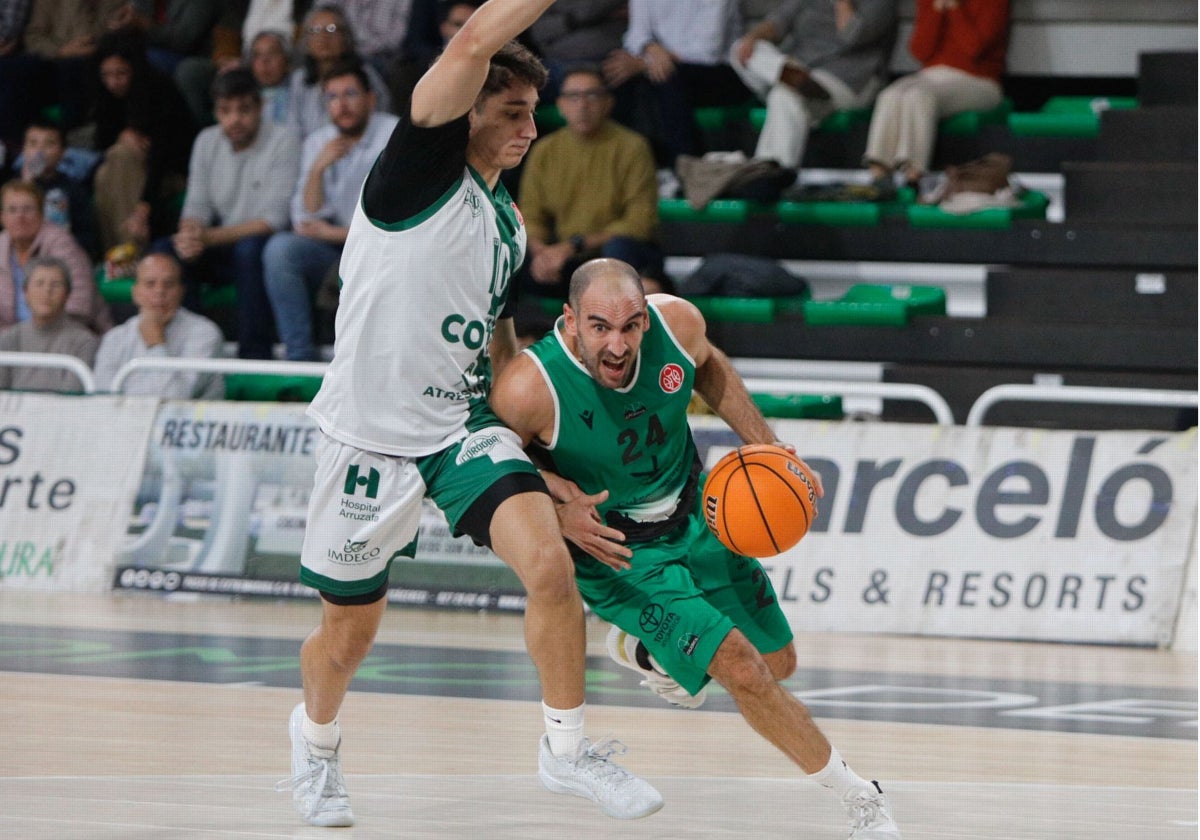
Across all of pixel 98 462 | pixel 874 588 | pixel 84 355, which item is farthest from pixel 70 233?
pixel 874 588

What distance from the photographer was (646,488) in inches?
223

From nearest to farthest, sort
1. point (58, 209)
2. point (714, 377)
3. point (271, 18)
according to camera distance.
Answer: point (714, 377), point (58, 209), point (271, 18)

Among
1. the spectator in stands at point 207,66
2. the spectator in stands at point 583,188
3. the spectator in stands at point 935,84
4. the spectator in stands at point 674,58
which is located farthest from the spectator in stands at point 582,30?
the spectator in stands at point 207,66

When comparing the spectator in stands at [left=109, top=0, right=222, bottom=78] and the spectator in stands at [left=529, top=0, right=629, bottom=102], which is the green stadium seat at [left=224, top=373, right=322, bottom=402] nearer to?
the spectator in stands at [left=529, top=0, right=629, bottom=102]

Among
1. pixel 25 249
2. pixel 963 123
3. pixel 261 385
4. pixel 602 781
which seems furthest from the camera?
pixel 963 123

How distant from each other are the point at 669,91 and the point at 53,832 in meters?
9.31

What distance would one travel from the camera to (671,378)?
5.55 metres

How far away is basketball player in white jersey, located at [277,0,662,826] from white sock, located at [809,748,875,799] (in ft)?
1.48

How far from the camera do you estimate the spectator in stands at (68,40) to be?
48.4 ft

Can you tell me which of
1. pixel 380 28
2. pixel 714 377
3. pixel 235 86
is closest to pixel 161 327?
pixel 235 86

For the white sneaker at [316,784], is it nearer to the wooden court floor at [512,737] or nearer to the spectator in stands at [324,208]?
the wooden court floor at [512,737]

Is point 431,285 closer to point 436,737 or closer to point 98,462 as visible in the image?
point 436,737

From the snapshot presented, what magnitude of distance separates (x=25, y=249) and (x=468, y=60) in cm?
917

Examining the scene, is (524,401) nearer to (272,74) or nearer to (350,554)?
(350,554)
